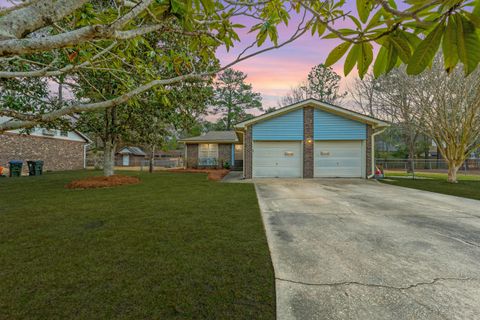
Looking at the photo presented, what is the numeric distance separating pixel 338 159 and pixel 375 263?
9.80 m

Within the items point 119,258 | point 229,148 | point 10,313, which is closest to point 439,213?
point 119,258

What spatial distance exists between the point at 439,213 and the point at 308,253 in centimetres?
423

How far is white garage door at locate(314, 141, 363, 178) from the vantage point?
1124 centimetres

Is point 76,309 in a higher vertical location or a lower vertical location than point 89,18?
lower

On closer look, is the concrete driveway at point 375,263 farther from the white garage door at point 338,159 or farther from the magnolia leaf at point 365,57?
the white garage door at point 338,159

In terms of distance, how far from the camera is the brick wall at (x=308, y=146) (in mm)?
11344

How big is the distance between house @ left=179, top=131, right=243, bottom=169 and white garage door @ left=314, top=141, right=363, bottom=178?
28.4 ft

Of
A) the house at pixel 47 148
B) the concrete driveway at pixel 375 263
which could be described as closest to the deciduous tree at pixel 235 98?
the house at pixel 47 148

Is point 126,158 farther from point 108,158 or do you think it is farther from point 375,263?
point 375,263

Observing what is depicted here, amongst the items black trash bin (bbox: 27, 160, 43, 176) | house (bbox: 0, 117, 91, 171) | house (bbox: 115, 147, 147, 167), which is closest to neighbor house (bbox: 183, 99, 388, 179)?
house (bbox: 0, 117, 91, 171)

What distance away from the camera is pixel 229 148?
62.5 ft

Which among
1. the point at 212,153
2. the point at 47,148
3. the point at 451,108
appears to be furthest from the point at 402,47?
the point at 47,148

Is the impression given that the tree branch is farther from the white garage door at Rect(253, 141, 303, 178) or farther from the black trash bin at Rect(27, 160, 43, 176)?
the black trash bin at Rect(27, 160, 43, 176)

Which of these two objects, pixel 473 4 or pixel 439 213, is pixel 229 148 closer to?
pixel 439 213
